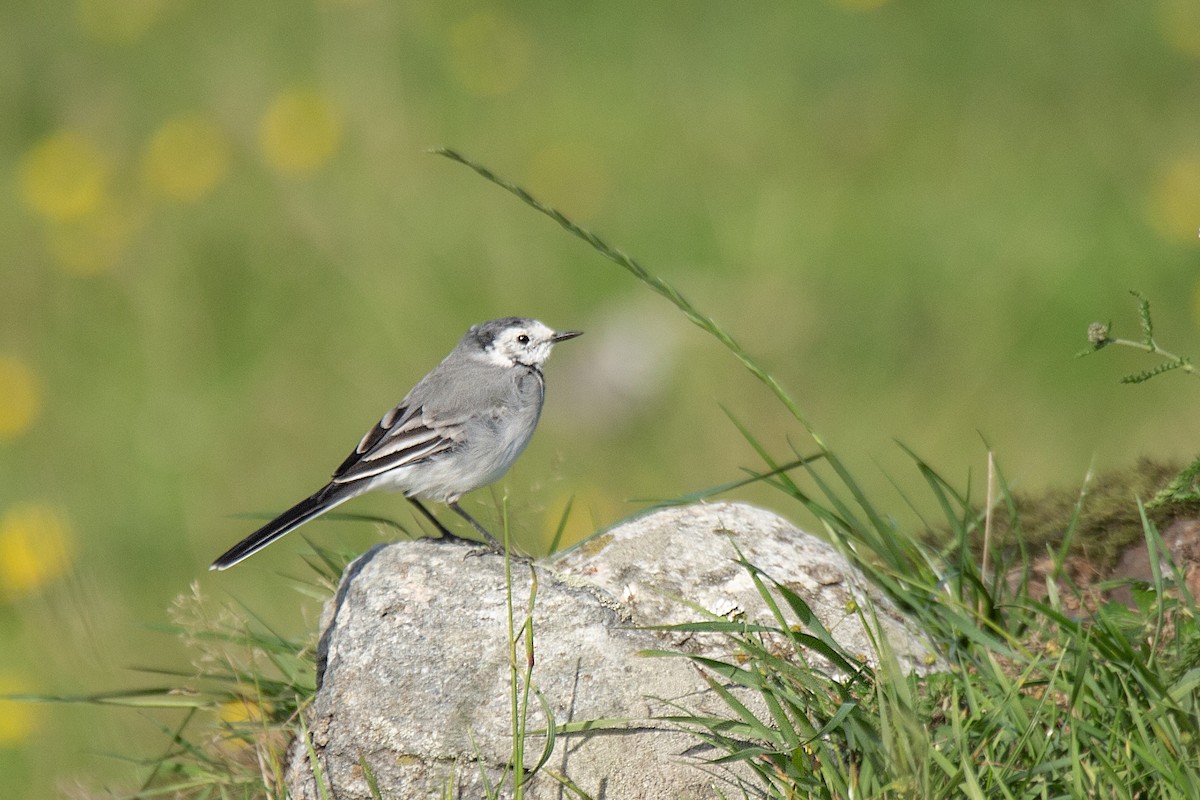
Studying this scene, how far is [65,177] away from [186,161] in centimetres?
104

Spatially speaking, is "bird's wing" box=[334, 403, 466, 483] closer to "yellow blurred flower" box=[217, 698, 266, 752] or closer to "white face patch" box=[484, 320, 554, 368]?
"white face patch" box=[484, 320, 554, 368]

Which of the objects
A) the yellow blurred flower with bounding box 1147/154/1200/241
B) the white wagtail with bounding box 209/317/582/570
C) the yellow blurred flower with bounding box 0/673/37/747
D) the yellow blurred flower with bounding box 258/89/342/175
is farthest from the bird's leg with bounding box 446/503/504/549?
the yellow blurred flower with bounding box 1147/154/1200/241

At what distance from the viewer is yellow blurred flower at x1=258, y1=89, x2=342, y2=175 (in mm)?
11328

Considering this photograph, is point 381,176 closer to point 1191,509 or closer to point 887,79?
point 887,79

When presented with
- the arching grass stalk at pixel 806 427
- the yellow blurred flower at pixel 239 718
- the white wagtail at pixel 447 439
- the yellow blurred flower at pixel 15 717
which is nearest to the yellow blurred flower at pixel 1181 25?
the white wagtail at pixel 447 439

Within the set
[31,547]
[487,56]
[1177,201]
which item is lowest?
[31,547]

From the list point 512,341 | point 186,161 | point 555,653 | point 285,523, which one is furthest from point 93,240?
point 555,653

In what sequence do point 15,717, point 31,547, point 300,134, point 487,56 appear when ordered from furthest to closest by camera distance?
point 487,56, point 300,134, point 15,717, point 31,547

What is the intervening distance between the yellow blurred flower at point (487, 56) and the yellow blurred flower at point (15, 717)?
622 cm

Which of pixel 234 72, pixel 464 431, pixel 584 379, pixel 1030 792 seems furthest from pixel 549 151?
pixel 1030 792

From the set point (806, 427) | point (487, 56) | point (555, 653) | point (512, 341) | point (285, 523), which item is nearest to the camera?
point (555, 653)

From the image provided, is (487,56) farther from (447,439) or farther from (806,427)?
(806,427)

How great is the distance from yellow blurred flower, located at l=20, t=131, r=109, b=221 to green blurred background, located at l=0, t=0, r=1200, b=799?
0.04 metres

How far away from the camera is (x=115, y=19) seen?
1298 cm
